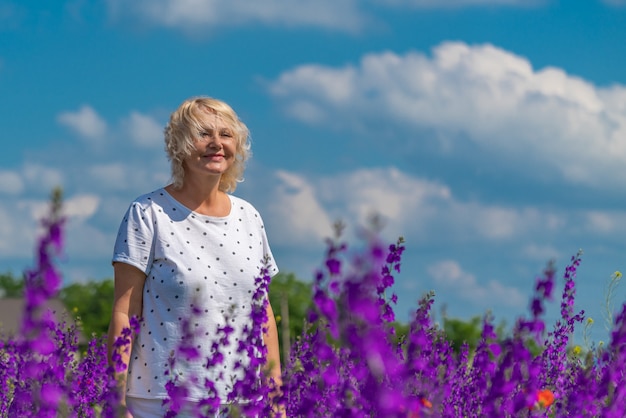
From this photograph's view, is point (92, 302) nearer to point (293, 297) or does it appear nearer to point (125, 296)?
point (293, 297)

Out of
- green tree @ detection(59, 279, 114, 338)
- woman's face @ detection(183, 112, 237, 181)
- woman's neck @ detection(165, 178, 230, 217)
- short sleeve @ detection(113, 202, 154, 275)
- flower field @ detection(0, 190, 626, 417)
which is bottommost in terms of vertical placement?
flower field @ detection(0, 190, 626, 417)

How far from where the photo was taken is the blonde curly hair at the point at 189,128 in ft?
14.5

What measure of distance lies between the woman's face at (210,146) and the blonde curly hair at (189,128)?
0.02 meters

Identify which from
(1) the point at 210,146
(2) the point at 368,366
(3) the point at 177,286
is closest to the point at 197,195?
(1) the point at 210,146

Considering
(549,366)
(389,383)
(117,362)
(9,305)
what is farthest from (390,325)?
(9,305)

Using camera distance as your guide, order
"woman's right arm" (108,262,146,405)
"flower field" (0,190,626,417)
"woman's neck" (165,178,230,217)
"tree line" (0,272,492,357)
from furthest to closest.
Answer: "tree line" (0,272,492,357) → "woman's neck" (165,178,230,217) → "woman's right arm" (108,262,146,405) → "flower field" (0,190,626,417)

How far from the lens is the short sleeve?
4.25 metres

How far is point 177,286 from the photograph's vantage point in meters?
4.26

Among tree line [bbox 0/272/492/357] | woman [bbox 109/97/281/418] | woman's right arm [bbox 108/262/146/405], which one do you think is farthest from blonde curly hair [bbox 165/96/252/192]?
tree line [bbox 0/272/492/357]

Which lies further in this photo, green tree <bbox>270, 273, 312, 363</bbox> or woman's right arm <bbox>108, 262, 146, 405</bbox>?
green tree <bbox>270, 273, 312, 363</bbox>

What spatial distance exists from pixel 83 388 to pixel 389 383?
9.55 ft

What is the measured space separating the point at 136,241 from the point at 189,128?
60cm

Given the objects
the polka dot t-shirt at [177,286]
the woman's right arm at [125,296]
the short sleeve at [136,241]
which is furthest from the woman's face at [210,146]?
the woman's right arm at [125,296]

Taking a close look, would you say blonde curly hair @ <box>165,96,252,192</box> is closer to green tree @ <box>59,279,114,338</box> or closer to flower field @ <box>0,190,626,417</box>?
flower field @ <box>0,190,626,417</box>
